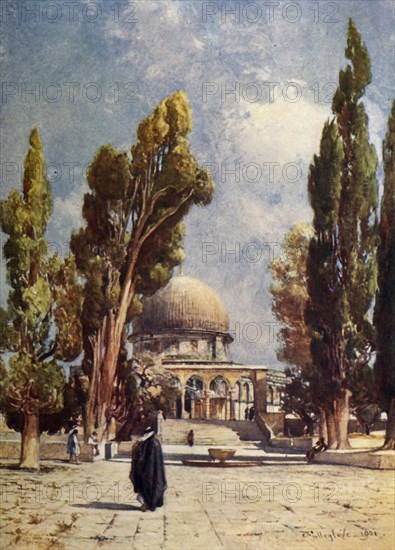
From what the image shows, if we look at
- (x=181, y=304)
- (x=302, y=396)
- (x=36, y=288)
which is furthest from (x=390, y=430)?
(x=36, y=288)

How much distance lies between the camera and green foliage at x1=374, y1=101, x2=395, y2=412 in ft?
22.2

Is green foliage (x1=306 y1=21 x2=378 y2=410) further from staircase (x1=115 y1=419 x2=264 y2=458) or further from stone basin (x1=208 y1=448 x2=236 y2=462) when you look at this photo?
stone basin (x1=208 y1=448 x2=236 y2=462)

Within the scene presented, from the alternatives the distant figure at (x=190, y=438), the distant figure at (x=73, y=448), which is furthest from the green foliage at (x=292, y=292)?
the distant figure at (x=73, y=448)

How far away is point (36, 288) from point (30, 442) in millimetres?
1206

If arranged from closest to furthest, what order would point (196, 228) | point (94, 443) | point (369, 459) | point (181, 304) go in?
point (94, 443) < point (196, 228) < point (369, 459) < point (181, 304)

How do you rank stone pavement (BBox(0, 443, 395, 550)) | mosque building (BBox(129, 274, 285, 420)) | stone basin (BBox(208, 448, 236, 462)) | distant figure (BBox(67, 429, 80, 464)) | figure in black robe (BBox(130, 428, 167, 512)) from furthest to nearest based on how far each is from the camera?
mosque building (BBox(129, 274, 285, 420))
stone basin (BBox(208, 448, 236, 462))
distant figure (BBox(67, 429, 80, 464))
figure in black robe (BBox(130, 428, 167, 512))
stone pavement (BBox(0, 443, 395, 550))

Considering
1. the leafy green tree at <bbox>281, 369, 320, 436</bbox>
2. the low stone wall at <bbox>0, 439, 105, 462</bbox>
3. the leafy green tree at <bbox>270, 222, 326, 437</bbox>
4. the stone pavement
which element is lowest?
the stone pavement

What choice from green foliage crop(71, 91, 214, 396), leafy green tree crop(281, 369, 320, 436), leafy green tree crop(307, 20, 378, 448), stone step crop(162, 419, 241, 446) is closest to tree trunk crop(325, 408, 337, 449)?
leafy green tree crop(307, 20, 378, 448)

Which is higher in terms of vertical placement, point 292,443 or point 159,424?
point 159,424

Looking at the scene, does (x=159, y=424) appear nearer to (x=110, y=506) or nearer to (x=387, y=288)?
(x=110, y=506)

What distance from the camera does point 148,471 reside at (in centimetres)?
593

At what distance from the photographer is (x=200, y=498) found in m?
6.02

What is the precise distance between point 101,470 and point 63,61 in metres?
3.26
